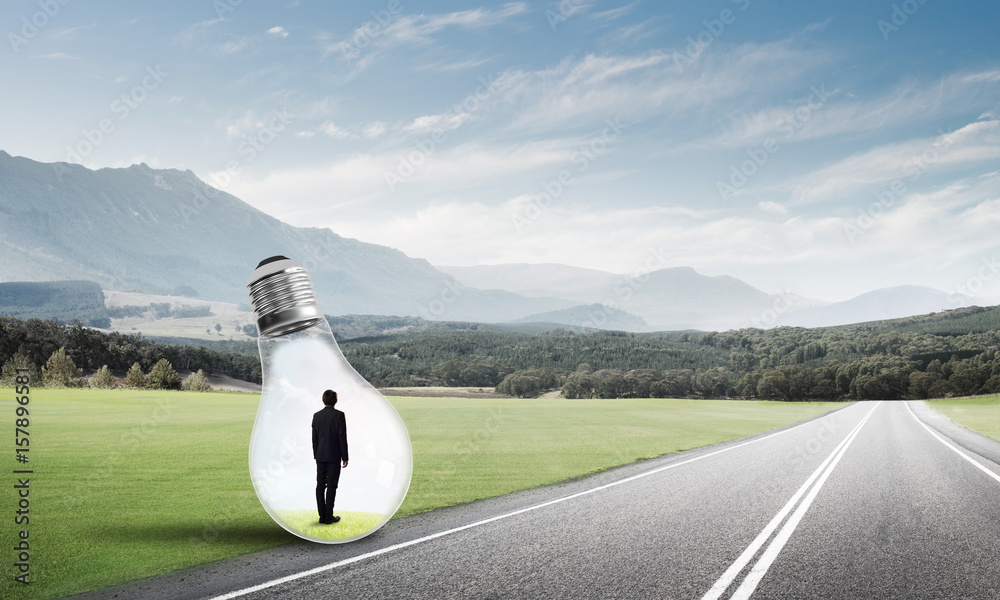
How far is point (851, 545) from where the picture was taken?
25.1ft

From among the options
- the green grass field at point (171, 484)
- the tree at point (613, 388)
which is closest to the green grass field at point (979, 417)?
the green grass field at point (171, 484)

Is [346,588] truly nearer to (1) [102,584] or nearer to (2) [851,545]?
(1) [102,584]

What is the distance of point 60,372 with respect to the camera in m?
86.2

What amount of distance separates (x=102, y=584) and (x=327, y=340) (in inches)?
162

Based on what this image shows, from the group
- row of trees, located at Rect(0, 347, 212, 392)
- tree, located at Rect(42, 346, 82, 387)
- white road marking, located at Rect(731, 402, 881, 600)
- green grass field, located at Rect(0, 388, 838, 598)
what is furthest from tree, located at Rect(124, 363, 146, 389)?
white road marking, located at Rect(731, 402, 881, 600)

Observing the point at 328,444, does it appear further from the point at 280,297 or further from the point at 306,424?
the point at 280,297

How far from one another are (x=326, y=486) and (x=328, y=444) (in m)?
0.48

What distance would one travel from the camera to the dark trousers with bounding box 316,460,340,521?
5.19m

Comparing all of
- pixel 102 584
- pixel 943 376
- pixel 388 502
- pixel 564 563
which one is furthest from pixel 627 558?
pixel 943 376

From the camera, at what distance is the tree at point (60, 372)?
85.2m

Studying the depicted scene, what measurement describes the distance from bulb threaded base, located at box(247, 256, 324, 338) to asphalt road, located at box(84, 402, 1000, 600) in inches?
108

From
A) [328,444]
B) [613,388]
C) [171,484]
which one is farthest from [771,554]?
[613,388]

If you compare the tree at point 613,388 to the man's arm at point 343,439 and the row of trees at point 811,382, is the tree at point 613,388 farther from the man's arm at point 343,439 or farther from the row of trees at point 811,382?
the man's arm at point 343,439

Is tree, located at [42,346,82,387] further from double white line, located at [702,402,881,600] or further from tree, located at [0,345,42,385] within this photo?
double white line, located at [702,402,881,600]
